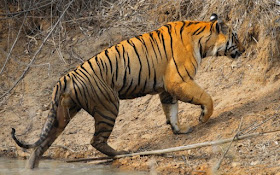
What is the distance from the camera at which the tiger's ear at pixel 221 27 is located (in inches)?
282

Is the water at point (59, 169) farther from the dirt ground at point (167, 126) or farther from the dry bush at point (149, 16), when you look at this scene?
the dry bush at point (149, 16)

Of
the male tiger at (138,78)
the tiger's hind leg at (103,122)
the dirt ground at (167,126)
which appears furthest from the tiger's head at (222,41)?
the tiger's hind leg at (103,122)

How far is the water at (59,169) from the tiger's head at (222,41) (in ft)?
6.82

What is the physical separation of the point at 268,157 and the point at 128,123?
2804 mm

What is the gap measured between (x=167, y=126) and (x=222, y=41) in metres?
1.52

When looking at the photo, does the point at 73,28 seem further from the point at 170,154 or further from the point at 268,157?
the point at 268,157

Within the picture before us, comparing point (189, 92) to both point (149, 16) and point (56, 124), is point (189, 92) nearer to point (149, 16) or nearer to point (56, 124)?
point (56, 124)

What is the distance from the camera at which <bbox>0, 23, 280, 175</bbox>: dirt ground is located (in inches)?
249

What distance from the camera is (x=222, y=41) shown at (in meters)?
7.21

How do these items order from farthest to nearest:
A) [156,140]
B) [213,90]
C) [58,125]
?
[213,90], [156,140], [58,125]

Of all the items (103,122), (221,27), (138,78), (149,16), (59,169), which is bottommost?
(59,169)

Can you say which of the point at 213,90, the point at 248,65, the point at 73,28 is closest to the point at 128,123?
the point at 213,90

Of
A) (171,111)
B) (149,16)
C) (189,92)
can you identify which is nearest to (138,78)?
(189,92)

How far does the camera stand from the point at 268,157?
6062 millimetres
